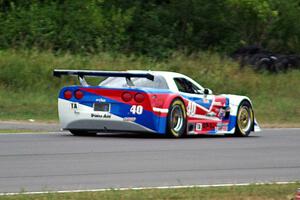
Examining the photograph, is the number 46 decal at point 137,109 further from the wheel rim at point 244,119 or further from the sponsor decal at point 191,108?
the wheel rim at point 244,119

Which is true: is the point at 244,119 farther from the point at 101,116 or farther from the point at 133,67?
the point at 133,67

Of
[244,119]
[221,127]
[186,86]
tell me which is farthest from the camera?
[244,119]

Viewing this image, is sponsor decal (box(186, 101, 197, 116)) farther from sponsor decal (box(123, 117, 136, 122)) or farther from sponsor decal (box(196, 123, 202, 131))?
sponsor decal (box(123, 117, 136, 122))

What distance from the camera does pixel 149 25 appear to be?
38000 mm

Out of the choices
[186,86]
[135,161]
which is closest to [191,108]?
[186,86]

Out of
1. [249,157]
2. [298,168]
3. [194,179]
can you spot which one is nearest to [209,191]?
[194,179]

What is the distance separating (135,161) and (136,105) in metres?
3.50

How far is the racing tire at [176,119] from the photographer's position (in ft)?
53.7

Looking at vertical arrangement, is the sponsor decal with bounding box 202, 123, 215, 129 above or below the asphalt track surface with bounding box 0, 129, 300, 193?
above

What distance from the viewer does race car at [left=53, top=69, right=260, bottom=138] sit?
52.7 ft

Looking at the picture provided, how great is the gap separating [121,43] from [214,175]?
80.2 ft

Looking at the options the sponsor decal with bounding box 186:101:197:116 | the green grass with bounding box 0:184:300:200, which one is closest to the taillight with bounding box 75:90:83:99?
the sponsor decal with bounding box 186:101:197:116

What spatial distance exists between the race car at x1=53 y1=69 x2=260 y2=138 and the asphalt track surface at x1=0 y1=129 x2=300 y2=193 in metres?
0.27

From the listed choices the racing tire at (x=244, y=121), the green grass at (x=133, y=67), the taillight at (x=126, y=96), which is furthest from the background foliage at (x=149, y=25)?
the taillight at (x=126, y=96)
